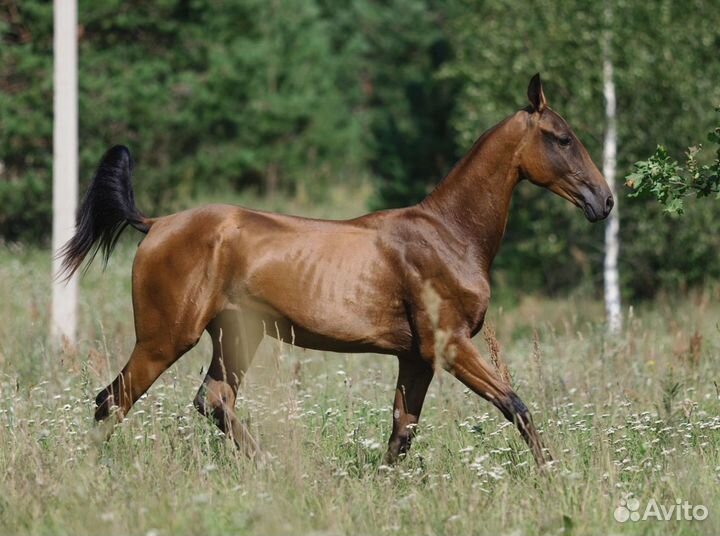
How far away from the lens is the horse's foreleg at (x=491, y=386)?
5.79 meters

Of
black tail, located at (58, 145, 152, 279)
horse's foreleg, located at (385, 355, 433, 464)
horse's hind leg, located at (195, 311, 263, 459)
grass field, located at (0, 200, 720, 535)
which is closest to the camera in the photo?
grass field, located at (0, 200, 720, 535)

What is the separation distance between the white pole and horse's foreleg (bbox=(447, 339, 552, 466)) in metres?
5.57

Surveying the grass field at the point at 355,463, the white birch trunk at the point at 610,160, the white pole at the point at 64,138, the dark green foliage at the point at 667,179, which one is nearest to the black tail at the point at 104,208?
the grass field at the point at 355,463

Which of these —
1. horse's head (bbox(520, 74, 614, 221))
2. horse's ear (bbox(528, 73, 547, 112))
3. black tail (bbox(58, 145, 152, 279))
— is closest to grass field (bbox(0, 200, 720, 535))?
black tail (bbox(58, 145, 152, 279))

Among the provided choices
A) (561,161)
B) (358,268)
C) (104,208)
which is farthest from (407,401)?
(104,208)

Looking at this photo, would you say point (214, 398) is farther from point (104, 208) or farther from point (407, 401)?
point (104, 208)

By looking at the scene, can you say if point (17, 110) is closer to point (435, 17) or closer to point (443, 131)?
point (443, 131)

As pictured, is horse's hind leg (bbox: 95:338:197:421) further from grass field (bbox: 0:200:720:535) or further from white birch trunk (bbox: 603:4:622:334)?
white birch trunk (bbox: 603:4:622:334)

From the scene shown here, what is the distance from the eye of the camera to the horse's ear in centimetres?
621

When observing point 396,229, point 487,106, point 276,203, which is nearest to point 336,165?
point 276,203

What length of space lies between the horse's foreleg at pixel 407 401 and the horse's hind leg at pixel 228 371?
0.84 m

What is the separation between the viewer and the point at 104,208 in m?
6.78

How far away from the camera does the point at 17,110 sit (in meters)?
19.3

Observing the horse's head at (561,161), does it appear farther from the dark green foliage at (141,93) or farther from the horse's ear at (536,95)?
the dark green foliage at (141,93)
